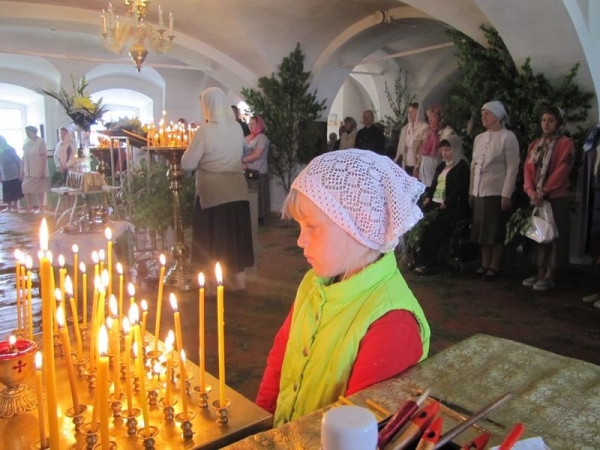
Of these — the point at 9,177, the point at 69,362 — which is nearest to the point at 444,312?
the point at 69,362

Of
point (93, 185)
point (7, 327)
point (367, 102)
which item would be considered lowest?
point (7, 327)

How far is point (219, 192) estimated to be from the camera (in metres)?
4.48

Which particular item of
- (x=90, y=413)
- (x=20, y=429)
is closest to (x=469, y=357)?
(x=90, y=413)

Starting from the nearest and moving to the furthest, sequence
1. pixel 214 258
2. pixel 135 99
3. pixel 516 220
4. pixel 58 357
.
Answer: pixel 58 357
pixel 214 258
pixel 516 220
pixel 135 99

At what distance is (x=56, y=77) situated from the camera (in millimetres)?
14367

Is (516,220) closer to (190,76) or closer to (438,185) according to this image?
(438,185)

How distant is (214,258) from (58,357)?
117 inches

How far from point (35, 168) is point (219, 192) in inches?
300

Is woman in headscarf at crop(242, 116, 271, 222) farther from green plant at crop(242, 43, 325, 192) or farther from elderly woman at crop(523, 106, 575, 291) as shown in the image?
elderly woman at crop(523, 106, 575, 291)

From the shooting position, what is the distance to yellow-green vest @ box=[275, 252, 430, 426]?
1.37 metres

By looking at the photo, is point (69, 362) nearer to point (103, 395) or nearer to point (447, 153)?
point (103, 395)

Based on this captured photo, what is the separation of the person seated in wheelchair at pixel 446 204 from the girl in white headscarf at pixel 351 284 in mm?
4311

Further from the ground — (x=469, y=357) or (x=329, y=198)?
(x=329, y=198)

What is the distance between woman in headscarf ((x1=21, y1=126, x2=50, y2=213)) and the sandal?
8.83 m
